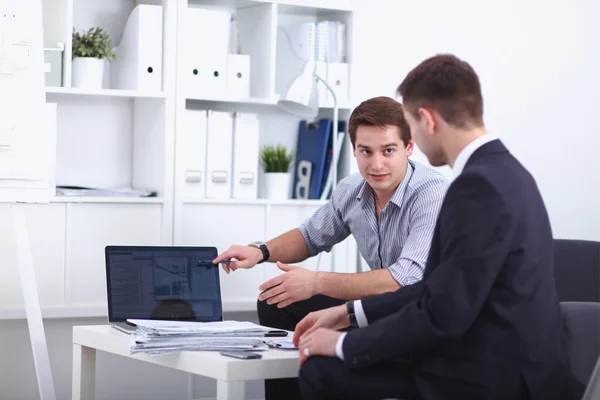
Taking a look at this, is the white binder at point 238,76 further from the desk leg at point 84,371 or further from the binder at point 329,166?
the desk leg at point 84,371

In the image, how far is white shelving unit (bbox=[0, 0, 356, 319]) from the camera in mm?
3373

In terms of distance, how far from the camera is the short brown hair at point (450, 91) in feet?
5.75

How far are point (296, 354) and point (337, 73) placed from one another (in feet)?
6.61

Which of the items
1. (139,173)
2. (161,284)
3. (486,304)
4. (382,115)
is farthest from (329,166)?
(486,304)

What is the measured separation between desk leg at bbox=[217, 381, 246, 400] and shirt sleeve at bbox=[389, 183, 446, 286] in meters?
0.77

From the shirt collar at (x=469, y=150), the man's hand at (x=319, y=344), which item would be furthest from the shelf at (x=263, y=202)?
the shirt collar at (x=469, y=150)

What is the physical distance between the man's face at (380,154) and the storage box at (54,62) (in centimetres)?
129

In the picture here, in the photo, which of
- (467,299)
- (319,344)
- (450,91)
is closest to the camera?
(467,299)

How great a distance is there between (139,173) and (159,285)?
1343mm

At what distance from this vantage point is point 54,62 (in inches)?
133

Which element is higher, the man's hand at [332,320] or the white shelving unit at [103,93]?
the white shelving unit at [103,93]

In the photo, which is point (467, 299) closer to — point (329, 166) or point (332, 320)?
point (332, 320)

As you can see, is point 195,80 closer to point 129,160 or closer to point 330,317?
point 129,160

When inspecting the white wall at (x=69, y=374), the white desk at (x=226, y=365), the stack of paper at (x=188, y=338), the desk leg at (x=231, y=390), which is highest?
the stack of paper at (x=188, y=338)
